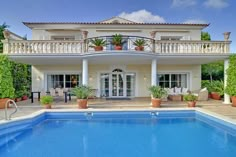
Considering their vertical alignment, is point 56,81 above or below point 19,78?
below

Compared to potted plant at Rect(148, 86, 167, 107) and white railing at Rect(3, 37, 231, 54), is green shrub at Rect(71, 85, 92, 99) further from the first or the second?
potted plant at Rect(148, 86, 167, 107)

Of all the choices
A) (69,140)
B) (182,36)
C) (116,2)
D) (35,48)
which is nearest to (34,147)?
(69,140)

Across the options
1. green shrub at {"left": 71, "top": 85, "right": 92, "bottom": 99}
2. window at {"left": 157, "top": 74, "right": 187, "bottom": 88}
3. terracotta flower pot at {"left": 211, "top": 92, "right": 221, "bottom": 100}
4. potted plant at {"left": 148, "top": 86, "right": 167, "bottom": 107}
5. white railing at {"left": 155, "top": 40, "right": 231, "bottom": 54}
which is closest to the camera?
green shrub at {"left": 71, "top": 85, "right": 92, "bottom": 99}

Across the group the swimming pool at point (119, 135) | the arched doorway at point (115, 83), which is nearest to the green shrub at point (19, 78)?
the arched doorway at point (115, 83)

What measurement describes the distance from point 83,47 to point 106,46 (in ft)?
4.88

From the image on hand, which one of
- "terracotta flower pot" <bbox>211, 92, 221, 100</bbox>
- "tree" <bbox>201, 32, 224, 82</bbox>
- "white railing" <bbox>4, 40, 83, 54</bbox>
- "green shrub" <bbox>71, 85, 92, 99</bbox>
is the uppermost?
"white railing" <bbox>4, 40, 83, 54</bbox>

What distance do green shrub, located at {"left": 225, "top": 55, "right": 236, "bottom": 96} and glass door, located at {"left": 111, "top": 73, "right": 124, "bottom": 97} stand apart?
8101 mm

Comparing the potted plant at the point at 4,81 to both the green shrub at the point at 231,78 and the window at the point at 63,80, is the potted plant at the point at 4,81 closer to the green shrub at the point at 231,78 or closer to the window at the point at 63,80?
the window at the point at 63,80

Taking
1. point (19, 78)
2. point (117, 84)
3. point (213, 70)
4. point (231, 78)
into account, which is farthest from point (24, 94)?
point (213, 70)

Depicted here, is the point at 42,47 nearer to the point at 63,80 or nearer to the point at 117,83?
the point at 63,80

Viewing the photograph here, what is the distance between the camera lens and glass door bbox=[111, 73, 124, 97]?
1827cm

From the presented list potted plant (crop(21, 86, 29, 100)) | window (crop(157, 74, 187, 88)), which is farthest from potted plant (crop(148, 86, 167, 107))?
potted plant (crop(21, 86, 29, 100))

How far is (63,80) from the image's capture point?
1848 centimetres

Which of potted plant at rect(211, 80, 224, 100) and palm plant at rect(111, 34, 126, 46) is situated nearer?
palm plant at rect(111, 34, 126, 46)
